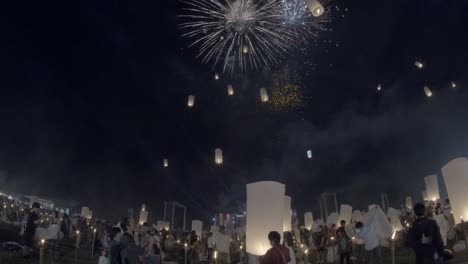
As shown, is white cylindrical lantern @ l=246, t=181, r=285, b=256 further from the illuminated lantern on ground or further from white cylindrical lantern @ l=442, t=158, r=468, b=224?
the illuminated lantern on ground

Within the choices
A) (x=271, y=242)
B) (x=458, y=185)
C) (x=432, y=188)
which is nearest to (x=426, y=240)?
(x=271, y=242)

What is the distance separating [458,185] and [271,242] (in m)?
6.57

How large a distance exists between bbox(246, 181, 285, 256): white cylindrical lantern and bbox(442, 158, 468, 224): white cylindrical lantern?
15.5 feet

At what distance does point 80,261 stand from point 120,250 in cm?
779

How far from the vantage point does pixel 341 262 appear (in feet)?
47.0

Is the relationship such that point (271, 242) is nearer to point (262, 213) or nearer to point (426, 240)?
point (426, 240)

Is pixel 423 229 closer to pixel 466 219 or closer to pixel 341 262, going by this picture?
pixel 466 219

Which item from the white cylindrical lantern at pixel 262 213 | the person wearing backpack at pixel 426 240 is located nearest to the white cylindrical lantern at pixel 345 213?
the white cylindrical lantern at pixel 262 213

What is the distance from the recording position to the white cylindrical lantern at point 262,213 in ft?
34.9

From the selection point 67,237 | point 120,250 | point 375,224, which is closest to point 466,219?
point 375,224

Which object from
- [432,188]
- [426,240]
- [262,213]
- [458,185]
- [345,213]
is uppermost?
[432,188]

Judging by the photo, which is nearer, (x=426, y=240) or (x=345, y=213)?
Result: (x=426, y=240)

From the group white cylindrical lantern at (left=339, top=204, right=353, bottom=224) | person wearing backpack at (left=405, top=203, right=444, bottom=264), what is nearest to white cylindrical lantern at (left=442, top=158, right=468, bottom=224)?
person wearing backpack at (left=405, top=203, right=444, bottom=264)

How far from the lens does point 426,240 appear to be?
6.62m
